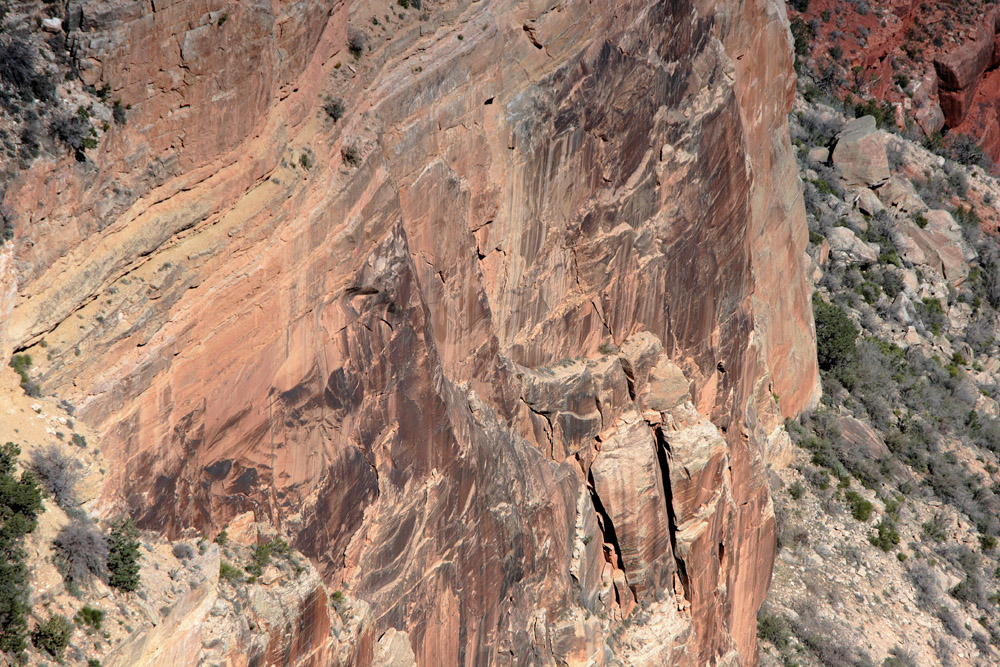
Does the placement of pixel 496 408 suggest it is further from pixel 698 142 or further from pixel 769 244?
pixel 769 244

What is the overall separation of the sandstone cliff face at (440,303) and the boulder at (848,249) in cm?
1883

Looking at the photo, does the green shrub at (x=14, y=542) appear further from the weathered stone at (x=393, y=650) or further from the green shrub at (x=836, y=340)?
the green shrub at (x=836, y=340)

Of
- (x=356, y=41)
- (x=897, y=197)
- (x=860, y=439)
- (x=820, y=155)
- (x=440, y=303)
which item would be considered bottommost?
(x=860, y=439)

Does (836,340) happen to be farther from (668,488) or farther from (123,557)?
(123,557)

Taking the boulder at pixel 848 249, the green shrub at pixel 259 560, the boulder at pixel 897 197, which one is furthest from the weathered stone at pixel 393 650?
the boulder at pixel 897 197

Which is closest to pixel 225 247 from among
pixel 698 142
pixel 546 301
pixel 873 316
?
pixel 546 301

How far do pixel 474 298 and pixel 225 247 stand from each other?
6.93 meters

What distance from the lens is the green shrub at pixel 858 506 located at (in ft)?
132

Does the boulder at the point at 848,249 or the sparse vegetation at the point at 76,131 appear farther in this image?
the boulder at the point at 848,249

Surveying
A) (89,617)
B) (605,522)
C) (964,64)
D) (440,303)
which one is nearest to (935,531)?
(605,522)

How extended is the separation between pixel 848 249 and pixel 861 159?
24.3 ft

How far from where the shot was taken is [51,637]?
13.3 m

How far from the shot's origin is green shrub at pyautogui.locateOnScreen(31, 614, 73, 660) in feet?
43.7

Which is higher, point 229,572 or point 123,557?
point 123,557
